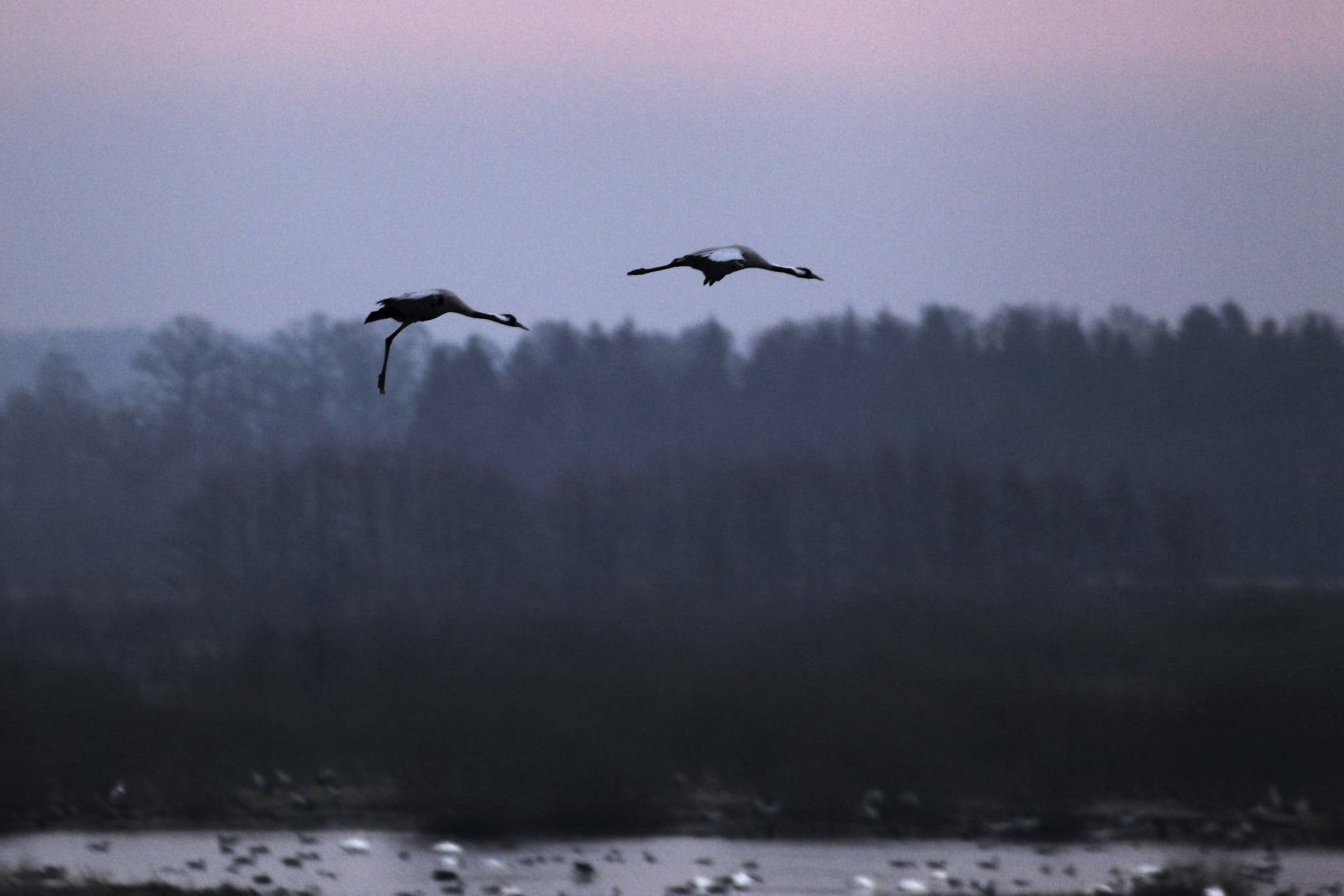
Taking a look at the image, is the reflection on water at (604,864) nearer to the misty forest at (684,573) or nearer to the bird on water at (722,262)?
the misty forest at (684,573)

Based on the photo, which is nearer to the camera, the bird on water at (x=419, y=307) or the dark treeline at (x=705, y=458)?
the bird on water at (x=419, y=307)

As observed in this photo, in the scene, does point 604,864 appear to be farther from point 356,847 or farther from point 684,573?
point 684,573

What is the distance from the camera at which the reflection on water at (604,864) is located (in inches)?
1464

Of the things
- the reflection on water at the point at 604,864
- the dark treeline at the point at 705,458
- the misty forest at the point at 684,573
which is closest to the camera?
the reflection on water at the point at 604,864

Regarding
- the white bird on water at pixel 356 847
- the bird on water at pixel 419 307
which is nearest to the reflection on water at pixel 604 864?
the white bird on water at pixel 356 847

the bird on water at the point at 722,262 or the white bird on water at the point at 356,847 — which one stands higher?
the bird on water at the point at 722,262

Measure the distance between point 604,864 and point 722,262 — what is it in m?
28.4

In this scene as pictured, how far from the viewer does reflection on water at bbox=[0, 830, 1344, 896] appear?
37.2 metres

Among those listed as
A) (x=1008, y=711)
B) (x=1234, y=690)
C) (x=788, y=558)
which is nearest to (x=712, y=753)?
(x=1008, y=711)

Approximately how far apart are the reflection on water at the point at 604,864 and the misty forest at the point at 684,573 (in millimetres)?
2903

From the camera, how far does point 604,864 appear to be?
40000mm

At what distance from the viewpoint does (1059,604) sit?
64.6 meters

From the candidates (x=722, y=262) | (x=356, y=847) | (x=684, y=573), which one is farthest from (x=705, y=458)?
(x=722, y=262)

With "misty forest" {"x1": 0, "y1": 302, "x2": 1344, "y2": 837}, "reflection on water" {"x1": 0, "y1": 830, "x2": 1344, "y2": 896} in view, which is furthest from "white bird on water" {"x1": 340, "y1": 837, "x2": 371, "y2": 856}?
"misty forest" {"x1": 0, "y1": 302, "x2": 1344, "y2": 837}
